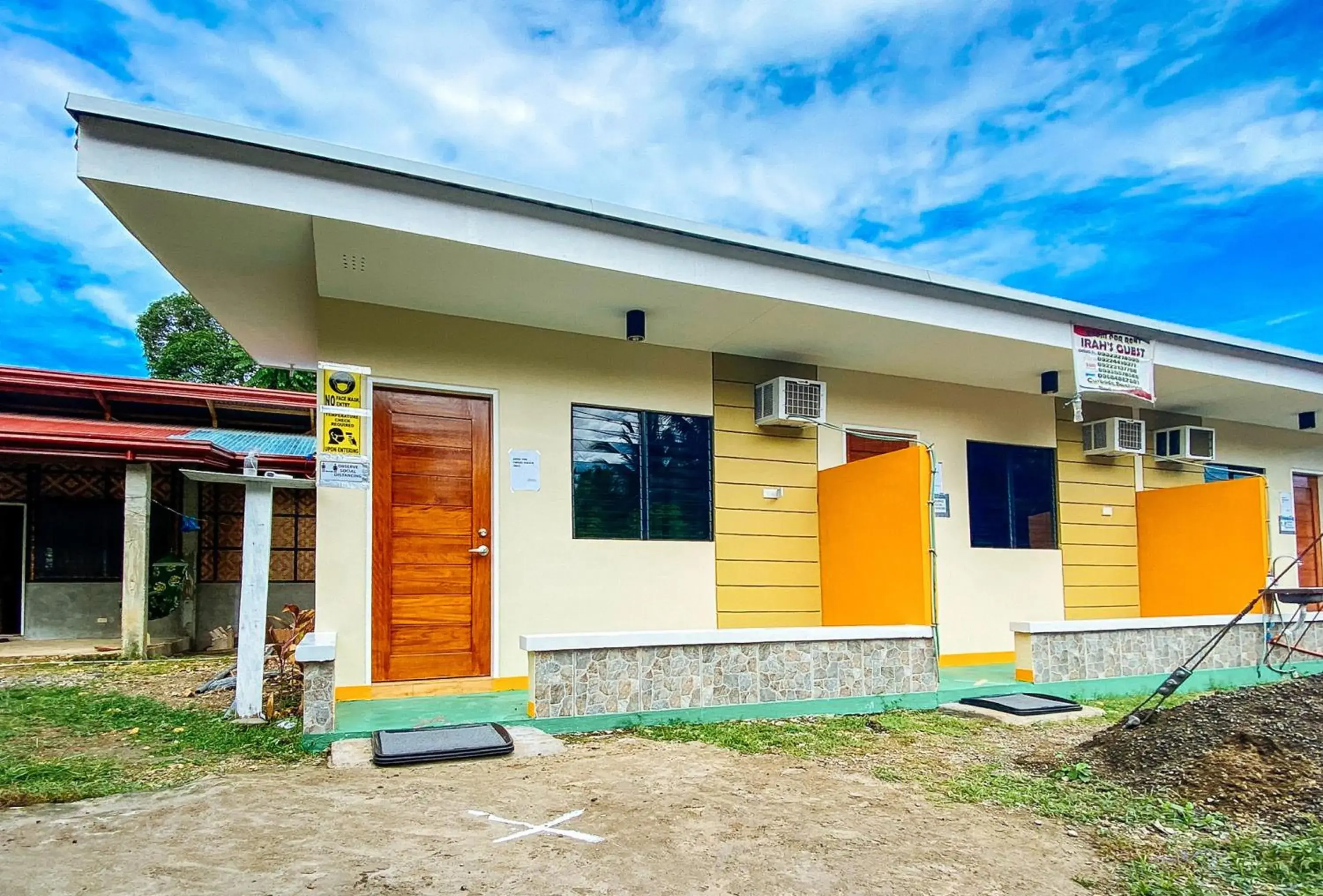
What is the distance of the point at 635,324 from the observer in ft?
19.5

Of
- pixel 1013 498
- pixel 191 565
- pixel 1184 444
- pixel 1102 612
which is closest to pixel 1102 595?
pixel 1102 612

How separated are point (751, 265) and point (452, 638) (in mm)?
3241

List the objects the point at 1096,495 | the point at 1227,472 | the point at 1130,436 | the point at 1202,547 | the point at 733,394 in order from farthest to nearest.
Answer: the point at 1227,472
the point at 1096,495
the point at 1130,436
the point at 1202,547
the point at 733,394

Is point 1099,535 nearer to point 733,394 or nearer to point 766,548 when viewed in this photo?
point 766,548

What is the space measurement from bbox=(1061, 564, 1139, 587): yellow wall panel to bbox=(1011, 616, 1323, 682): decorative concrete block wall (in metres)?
1.35

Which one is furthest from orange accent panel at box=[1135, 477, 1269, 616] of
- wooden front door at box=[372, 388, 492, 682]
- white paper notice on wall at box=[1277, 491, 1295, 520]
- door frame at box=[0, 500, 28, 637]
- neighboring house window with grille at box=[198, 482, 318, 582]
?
door frame at box=[0, 500, 28, 637]

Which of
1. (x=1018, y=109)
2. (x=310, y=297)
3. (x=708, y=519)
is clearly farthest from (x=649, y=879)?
(x=1018, y=109)

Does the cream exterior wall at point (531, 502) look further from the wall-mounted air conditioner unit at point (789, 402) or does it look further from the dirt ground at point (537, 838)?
the dirt ground at point (537, 838)

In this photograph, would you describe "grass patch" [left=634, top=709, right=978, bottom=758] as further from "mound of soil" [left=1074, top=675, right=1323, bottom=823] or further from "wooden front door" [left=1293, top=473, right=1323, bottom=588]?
"wooden front door" [left=1293, top=473, right=1323, bottom=588]

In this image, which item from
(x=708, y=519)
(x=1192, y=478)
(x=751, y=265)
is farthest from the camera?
(x=1192, y=478)

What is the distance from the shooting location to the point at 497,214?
15.5 feet

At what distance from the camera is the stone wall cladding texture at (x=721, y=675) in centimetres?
463

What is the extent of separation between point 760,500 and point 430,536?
8.98 feet

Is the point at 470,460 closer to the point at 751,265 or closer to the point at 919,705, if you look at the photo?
the point at 751,265
